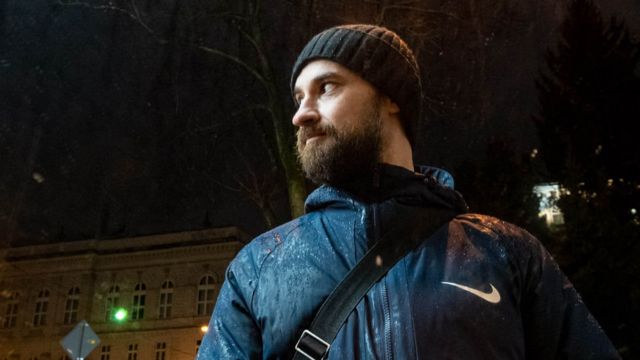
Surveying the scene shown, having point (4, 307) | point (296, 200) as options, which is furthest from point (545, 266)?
point (4, 307)

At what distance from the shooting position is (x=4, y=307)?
1981 inches

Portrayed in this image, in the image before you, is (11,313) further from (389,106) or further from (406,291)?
(406,291)

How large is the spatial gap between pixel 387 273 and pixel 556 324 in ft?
1.68

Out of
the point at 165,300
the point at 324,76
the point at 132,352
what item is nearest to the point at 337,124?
the point at 324,76

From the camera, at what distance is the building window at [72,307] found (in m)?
47.1

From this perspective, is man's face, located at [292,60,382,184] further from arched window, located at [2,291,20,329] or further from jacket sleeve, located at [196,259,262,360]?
arched window, located at [2,291,20,329]

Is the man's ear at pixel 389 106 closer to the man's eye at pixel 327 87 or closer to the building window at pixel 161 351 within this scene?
the man's eye at pixel 327 87

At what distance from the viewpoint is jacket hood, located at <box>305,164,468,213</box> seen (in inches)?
80.7

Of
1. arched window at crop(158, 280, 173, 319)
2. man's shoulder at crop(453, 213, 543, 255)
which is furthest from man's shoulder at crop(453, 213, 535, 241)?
arched window at crop(158, 280, 173, 319)

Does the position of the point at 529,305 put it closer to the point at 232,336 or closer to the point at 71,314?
the point at 232,336

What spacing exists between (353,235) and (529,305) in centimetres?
52

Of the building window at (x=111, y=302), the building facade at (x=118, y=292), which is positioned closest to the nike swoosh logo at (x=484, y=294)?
the building facade at (x=118, y=292)

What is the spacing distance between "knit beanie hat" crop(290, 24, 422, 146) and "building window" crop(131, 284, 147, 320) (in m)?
45.1

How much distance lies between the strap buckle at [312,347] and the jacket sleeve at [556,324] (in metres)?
0.61
